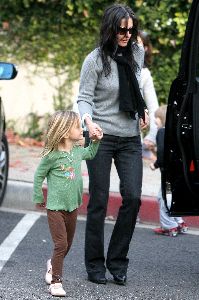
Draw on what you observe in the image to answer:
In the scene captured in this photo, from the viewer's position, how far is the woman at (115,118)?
605 cm

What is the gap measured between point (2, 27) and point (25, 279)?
6.30 meters

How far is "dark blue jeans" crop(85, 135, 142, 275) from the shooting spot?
6.09 meters

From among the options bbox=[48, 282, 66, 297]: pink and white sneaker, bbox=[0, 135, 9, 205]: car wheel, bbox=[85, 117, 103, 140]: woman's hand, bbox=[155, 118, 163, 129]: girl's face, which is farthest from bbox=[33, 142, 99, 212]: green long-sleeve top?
bbox=[0, 135, 9, 205]: car wheel

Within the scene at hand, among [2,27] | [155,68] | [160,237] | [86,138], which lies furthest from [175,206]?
[2,27]

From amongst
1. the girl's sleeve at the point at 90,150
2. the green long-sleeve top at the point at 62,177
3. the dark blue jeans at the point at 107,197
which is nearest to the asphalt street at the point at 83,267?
the dark blue jeans at the point at 107,197

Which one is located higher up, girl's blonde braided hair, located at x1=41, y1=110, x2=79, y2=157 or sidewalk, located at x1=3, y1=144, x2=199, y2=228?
girl's blonde braided hair, located at x1=41, y1=110, x2=79, y2=157

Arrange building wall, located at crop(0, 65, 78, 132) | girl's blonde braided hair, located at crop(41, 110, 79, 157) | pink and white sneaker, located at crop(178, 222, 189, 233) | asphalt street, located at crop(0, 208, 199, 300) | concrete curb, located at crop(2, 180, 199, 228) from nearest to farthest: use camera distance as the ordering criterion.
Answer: girl's blonde braided hair, located at crop(41, 110, 79, 157) → asphalt street, located at crop(0, 208, 199, 300) → pink and white sneaker, located at crop(178, 222, 189, 233) → concrete curb, located at crop(2, 180, 199, 228) → building wall, located at crop(0, 65, 78, 132)

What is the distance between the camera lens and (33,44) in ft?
39.5

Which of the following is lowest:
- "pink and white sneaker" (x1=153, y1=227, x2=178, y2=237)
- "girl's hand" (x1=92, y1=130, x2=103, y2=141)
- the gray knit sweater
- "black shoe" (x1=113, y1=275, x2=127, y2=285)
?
"pink and white sneaker" (x1=153, y1=227, x2=178, y2=237)

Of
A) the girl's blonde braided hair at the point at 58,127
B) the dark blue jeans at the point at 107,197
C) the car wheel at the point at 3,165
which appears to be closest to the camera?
the girl's blonde braided hair at the point at 58,127

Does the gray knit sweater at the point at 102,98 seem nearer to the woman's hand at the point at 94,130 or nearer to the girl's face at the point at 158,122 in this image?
the woman's hand at the point at 94,130

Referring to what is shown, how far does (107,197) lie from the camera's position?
614 centimetres

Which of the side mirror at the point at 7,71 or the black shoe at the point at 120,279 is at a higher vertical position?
the side mirror at the point at 7,71

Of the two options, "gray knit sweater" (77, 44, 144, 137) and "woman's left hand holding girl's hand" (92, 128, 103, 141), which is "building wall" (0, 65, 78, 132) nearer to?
"gray knit sweater" (77, 44, 144, 137)
